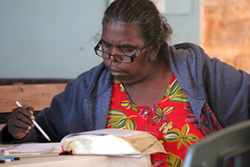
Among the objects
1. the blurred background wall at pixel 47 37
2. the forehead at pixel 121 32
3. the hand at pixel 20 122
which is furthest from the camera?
the blurred background wall at pixel 47 37

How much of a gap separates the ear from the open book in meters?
0.57

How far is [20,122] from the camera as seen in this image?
1.24m

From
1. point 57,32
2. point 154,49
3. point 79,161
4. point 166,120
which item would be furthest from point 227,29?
point 79,161

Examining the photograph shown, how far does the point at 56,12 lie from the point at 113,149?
1.70 metres

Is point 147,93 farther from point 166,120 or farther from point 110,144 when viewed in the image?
point 110,144

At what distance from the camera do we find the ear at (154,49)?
1.46 metres

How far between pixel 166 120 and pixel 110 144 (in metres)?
0.56

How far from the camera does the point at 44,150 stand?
1.03m

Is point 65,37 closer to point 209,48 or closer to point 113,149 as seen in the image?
point 209,48

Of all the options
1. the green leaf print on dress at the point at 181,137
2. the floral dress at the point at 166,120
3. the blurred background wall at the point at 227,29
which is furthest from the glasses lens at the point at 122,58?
the blurred background wall at the point at 227,29

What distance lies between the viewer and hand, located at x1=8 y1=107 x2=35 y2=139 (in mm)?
1232

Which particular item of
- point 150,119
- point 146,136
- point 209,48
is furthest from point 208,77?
point 209,48

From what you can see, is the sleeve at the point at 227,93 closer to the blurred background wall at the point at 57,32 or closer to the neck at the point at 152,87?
the neck at the point at 152,87

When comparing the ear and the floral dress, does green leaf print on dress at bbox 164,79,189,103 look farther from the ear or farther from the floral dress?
the ear
